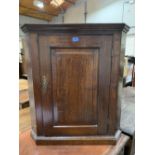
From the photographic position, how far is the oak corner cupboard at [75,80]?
93cm

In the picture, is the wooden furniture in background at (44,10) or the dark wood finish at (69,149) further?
the wooden furniture in background at (44,10)

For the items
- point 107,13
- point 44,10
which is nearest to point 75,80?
point 107,13

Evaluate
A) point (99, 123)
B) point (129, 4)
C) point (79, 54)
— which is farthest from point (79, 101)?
point (129, 4)

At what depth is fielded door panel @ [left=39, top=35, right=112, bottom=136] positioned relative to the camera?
3.12 ft

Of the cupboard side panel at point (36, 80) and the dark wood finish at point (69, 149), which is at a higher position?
the cupboard side panel at point (36, 80)

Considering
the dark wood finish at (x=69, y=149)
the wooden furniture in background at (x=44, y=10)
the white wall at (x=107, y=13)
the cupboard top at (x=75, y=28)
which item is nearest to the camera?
the cupboard top at (x=75, y=28)

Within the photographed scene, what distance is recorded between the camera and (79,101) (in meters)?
1.04

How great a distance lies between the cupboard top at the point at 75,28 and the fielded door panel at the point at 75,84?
41 millimetres

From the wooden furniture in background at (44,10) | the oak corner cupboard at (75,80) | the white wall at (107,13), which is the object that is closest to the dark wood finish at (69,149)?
the oak corner cupboard at (75,80)

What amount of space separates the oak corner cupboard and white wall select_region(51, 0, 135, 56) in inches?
133

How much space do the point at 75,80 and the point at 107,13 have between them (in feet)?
14.8

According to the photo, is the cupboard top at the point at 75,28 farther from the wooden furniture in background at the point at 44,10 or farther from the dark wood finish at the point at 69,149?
the wooden furniture in background at the point at 44,10

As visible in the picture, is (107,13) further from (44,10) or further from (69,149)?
(69,149)
